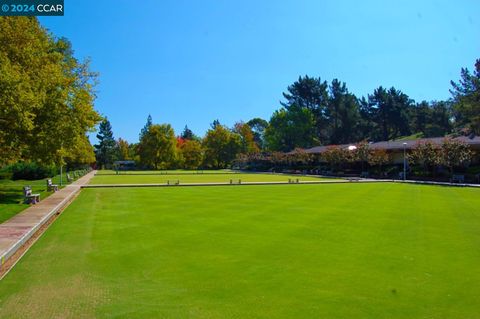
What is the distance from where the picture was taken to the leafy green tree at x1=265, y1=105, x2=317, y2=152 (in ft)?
311

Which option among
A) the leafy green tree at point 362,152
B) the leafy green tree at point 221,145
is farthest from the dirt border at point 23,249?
the leafy green tree at point 221,145

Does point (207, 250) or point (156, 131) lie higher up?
point (156, 131)

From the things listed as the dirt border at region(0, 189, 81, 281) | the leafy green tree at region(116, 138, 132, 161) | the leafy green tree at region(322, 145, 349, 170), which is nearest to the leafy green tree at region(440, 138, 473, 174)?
the leafy green tree at region(322, 145, 349, 170)

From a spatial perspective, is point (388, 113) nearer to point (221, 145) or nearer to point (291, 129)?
point (291, 129)

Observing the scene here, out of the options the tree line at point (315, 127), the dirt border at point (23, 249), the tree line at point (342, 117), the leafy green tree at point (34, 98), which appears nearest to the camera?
the dirt border at point (23, 249)

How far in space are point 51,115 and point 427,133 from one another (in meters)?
76.6

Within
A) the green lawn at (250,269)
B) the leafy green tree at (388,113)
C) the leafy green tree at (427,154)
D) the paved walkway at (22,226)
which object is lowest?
the green lawn at (250,269)

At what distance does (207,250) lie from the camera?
10.2 meters

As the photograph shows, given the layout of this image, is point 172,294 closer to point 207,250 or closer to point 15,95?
point 207,250

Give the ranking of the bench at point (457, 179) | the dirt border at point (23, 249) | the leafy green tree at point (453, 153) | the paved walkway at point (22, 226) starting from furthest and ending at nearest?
the leafy green tree at point (453, 153) → the bench at point (457, 179) → the paved walkway at point (22, 226) → the dirt border at point (23, 249)

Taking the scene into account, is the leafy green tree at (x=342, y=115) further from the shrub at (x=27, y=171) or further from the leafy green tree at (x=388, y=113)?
the shrub at (x=27, y=171)

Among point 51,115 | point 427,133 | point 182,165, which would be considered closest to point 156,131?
point 182,165

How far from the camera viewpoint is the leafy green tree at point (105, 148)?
123 m

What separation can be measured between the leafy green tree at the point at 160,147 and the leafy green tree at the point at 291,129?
883 inches
